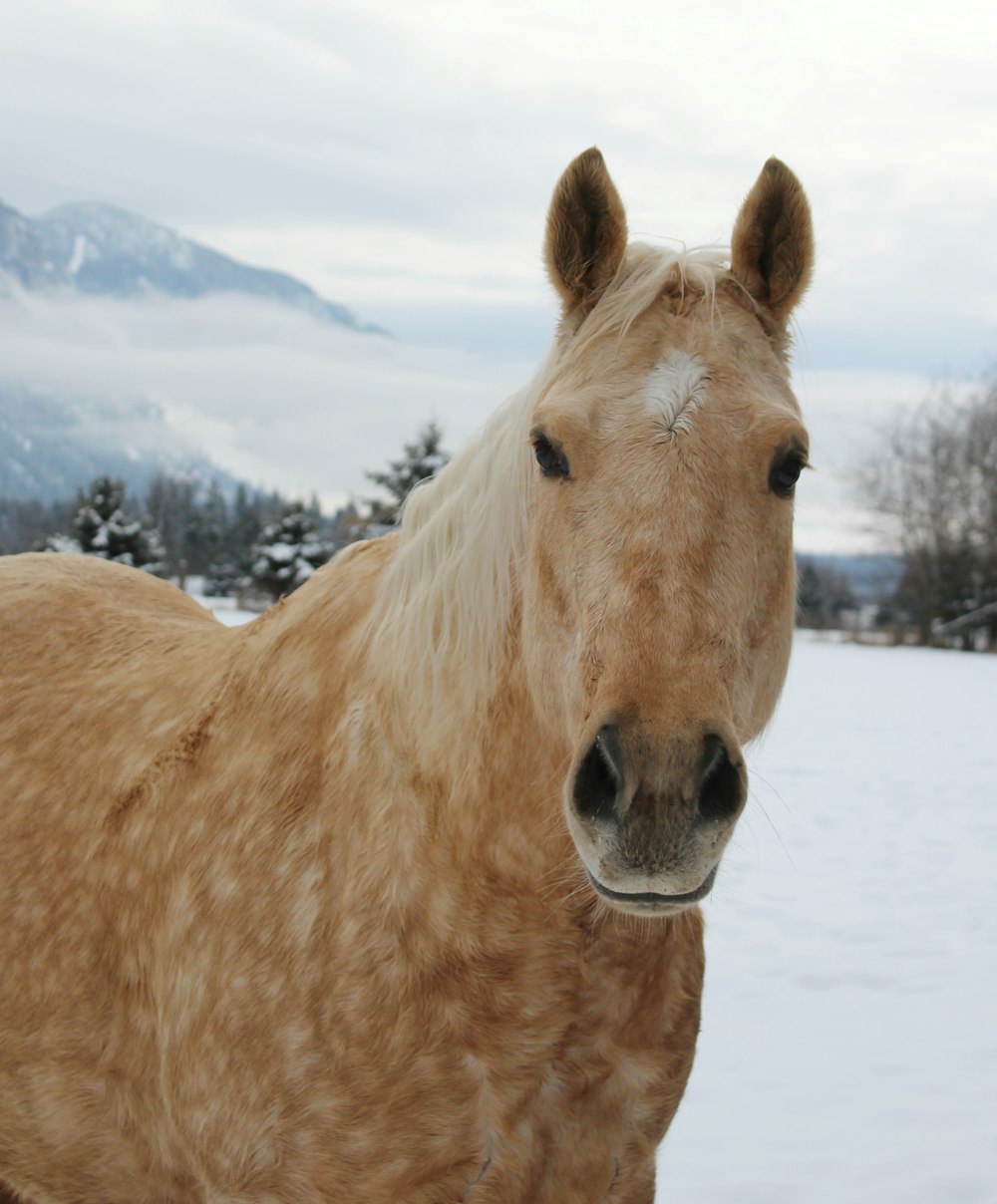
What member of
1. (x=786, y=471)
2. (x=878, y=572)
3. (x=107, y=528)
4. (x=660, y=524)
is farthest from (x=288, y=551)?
(x=660, y=524)

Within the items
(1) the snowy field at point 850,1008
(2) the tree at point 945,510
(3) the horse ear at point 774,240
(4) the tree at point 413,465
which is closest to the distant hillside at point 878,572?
(2) the tree at point 945,510

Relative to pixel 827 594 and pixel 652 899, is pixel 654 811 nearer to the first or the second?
pixel 652 899

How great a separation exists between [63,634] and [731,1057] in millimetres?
2965

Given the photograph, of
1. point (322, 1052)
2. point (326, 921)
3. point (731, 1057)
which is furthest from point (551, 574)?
point (731, 1057)

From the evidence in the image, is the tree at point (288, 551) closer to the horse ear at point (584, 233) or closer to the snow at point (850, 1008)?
the snow at point (850, 1008)

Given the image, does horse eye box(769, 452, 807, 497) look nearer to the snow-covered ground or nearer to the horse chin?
the snow-covered ground

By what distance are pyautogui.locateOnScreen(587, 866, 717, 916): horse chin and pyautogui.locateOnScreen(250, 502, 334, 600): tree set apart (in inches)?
1182

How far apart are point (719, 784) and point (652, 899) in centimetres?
20

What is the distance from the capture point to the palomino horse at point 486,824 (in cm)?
174

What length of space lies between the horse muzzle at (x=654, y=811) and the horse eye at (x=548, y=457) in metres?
0.57

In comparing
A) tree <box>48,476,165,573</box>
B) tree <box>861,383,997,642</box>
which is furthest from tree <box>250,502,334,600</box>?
tree <box>861,383,997,642</box>

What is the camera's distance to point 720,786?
62.4 inches

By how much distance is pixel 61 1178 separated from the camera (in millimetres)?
2525

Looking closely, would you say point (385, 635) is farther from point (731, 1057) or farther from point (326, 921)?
point (731, 1057)
